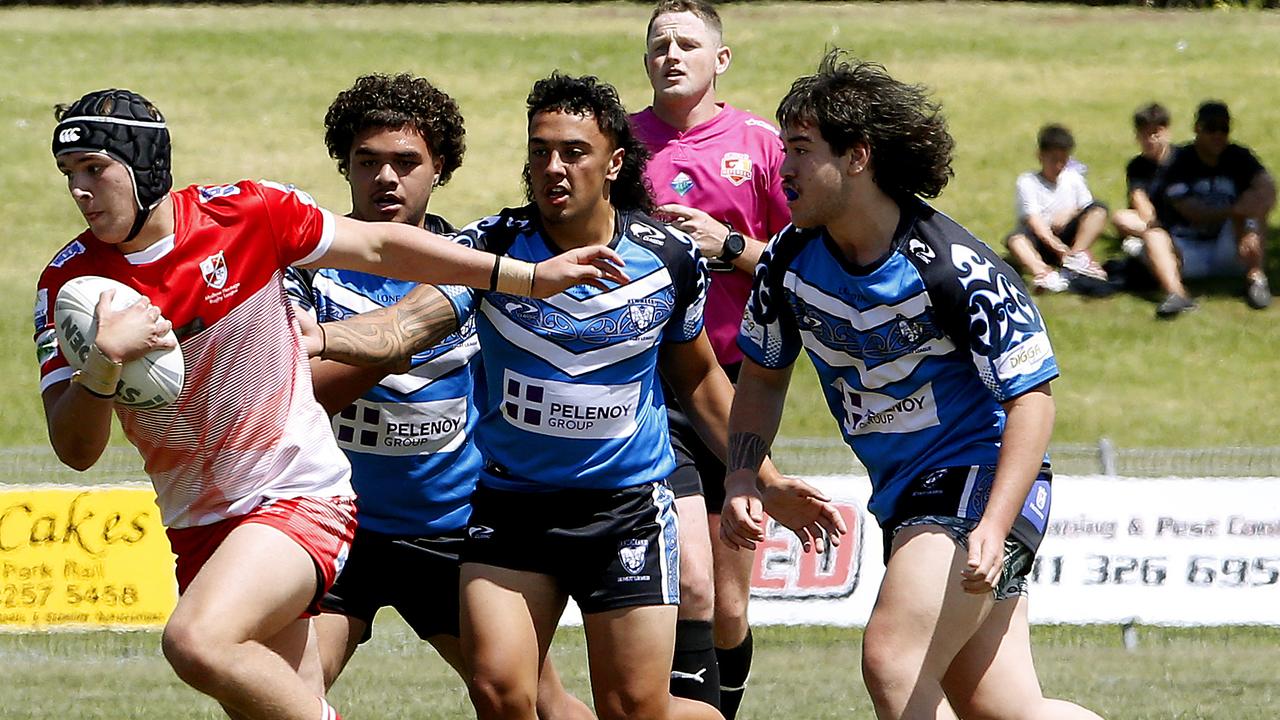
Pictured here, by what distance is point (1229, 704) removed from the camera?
7.18 meters

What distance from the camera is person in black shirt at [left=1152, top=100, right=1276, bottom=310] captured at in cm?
1339

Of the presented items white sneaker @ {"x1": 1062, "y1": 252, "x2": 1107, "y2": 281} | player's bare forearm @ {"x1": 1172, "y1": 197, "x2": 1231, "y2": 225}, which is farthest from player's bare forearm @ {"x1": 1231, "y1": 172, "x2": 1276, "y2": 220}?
white sneaker @ {"x1": 1062, "y1": 252, "x2": 1107, "y2": 281}

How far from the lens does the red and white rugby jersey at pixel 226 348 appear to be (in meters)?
4.12

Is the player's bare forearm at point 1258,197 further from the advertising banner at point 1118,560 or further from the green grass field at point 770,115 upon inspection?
the advertising banner at point 1118,560

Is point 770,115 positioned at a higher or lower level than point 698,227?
lower

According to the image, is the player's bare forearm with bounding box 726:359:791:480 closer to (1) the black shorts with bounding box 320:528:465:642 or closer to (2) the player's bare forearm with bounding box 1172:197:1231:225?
(1) the black shorts with bounding box 320:528:465:642

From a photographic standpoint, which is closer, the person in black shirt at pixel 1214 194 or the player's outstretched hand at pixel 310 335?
the player's outstretched hand at pixel 310 335

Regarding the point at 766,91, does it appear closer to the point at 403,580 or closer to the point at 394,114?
the point at 394,114

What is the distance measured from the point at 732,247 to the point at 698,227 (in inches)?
5.1

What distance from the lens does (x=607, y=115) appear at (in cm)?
516

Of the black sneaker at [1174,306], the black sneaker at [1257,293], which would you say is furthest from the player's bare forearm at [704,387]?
the black sneaker at [1257,293]

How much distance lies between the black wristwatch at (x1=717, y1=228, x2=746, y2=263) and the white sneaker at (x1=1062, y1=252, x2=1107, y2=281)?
30.3 feet

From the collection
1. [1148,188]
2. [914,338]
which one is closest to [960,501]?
[914,338]

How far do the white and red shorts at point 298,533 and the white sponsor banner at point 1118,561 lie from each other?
440 cm
